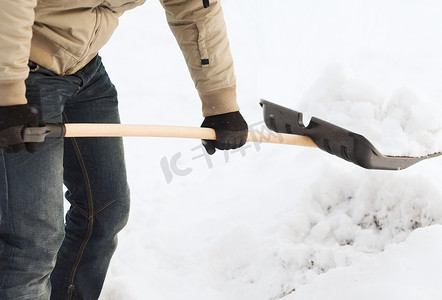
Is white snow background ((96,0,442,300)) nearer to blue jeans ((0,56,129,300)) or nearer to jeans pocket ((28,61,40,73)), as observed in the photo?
blue jeans ((0,56,129,300))

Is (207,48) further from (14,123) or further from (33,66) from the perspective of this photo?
(14,123)

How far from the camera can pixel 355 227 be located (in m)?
2.88

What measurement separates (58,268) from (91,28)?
3.62ft

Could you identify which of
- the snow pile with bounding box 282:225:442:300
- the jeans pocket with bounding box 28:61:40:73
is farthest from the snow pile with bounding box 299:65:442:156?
the jeans pocket with bounding box 28:61:40:73

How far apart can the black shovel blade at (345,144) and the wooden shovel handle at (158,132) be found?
0.21ft

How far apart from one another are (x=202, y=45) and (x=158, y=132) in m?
0.38

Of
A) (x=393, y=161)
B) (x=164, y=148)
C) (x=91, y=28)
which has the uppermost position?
(x=91, y=28)

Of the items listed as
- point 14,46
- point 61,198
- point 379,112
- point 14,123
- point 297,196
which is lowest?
point 297,196

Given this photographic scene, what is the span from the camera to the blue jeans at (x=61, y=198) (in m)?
1.80

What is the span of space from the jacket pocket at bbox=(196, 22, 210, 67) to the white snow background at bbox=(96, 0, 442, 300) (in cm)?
97

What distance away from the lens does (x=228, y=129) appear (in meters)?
2.27

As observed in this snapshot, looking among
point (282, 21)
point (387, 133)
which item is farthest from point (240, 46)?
point (387, 133)

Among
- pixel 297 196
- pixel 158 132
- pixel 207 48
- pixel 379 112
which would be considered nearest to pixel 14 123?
pixel 158 132

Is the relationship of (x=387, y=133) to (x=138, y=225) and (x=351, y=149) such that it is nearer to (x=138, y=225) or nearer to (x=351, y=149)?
(x=351, y=149)
